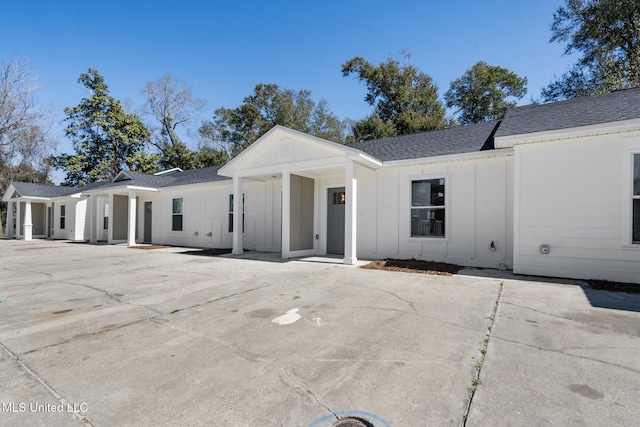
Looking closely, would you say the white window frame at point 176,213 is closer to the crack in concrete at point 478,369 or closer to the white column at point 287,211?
the white column at point 287,211

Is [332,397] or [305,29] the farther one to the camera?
[305,29]

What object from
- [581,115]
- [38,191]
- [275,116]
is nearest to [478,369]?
[581,115]

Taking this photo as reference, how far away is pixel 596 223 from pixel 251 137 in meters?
29.2

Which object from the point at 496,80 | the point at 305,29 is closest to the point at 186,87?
the point at 305,29

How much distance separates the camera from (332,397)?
2016 millimetres

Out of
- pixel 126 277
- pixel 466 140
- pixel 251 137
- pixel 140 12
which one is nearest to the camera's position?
pixel 126 277

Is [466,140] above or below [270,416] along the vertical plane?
above

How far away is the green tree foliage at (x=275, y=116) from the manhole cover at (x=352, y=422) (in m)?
29.2

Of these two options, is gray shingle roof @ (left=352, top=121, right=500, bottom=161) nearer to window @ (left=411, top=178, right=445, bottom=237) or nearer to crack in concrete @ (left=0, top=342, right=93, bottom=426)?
window @ (left=411, top=178, right=445, bottom=237)

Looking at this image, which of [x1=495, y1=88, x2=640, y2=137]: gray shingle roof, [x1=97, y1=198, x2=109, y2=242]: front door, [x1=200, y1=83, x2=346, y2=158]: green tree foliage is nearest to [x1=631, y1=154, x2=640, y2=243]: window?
[x1=495, y1=88, x2=640, y2=137]: gray shingle roof

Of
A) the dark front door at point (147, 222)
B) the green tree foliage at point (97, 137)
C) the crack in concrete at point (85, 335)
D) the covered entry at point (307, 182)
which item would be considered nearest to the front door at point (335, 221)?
the covered entry at point (307, 182)

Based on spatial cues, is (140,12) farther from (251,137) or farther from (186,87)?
(186,87)

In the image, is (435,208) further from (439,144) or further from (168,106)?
(168,106)

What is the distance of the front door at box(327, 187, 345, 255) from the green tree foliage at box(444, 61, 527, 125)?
21.7m
